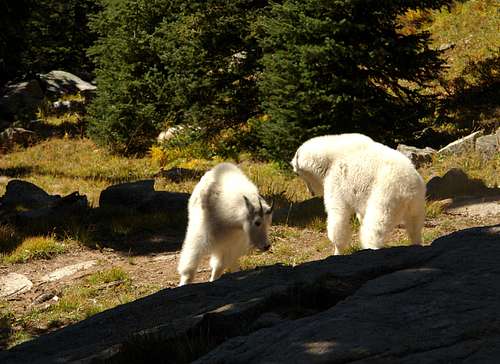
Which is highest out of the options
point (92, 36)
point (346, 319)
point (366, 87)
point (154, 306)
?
point (92, 36)

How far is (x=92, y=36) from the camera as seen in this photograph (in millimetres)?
29625

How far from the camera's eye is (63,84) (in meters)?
29.7

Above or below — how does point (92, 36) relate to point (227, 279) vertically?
above

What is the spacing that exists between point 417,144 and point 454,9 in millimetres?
13863

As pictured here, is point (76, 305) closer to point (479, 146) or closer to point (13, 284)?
point (13, 284)

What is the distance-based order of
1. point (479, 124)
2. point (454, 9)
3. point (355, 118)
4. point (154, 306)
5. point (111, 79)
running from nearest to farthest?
1. point (154, 306)
2. point (355, 118)
3. point (479, 124)
4. point (111, 79)
5. point (454, 9)

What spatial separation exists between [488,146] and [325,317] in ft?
36.1

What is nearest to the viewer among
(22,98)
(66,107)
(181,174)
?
(181,174)

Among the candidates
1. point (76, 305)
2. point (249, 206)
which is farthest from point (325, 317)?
point (76, 305)

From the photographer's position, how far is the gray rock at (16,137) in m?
23.3

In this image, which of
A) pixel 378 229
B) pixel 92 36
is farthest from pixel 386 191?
pixel 92 36

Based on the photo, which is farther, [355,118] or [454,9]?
[454,9]

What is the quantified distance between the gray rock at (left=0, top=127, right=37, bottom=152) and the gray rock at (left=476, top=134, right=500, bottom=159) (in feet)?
52.8

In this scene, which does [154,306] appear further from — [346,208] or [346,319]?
[346,208]
